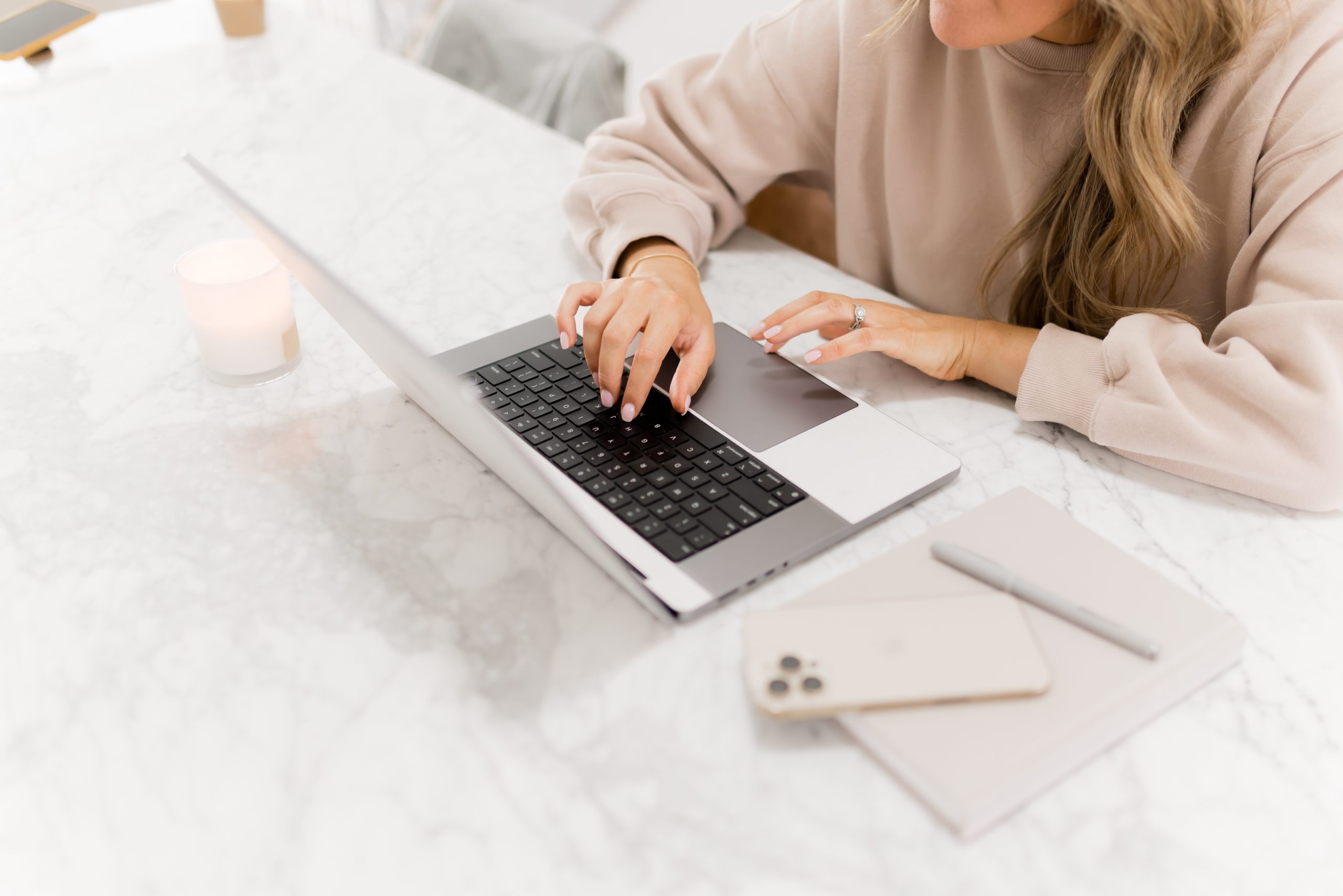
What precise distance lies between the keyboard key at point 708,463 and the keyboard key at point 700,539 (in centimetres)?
7

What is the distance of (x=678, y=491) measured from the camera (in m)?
0.71

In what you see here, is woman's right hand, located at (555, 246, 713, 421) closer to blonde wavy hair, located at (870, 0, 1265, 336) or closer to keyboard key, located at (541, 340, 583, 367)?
keyboard key, located at (541, 340, 583, 367)

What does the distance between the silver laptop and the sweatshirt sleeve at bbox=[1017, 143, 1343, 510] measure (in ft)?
0.47

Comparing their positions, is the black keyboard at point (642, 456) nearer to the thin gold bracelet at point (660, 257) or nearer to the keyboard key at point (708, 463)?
the keyboard key at point (708, 463)

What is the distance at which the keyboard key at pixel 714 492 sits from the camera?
2.33 ft

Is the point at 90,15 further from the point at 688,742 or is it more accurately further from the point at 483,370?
the point at 688,742

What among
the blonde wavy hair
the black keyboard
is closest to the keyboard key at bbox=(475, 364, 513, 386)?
the black keyboard

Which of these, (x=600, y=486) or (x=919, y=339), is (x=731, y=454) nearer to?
(x=600, y=486)

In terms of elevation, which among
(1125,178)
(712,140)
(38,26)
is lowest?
(38,26)

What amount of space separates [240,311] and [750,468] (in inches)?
17.6

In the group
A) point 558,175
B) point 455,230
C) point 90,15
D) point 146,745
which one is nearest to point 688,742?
point 146,745

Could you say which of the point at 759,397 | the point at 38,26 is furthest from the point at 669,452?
the point at 38,26

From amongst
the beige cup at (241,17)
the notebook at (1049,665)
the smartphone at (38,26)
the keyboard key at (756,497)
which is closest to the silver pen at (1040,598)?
the notebook at (1049,665)

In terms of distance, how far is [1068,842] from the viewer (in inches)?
20.2
